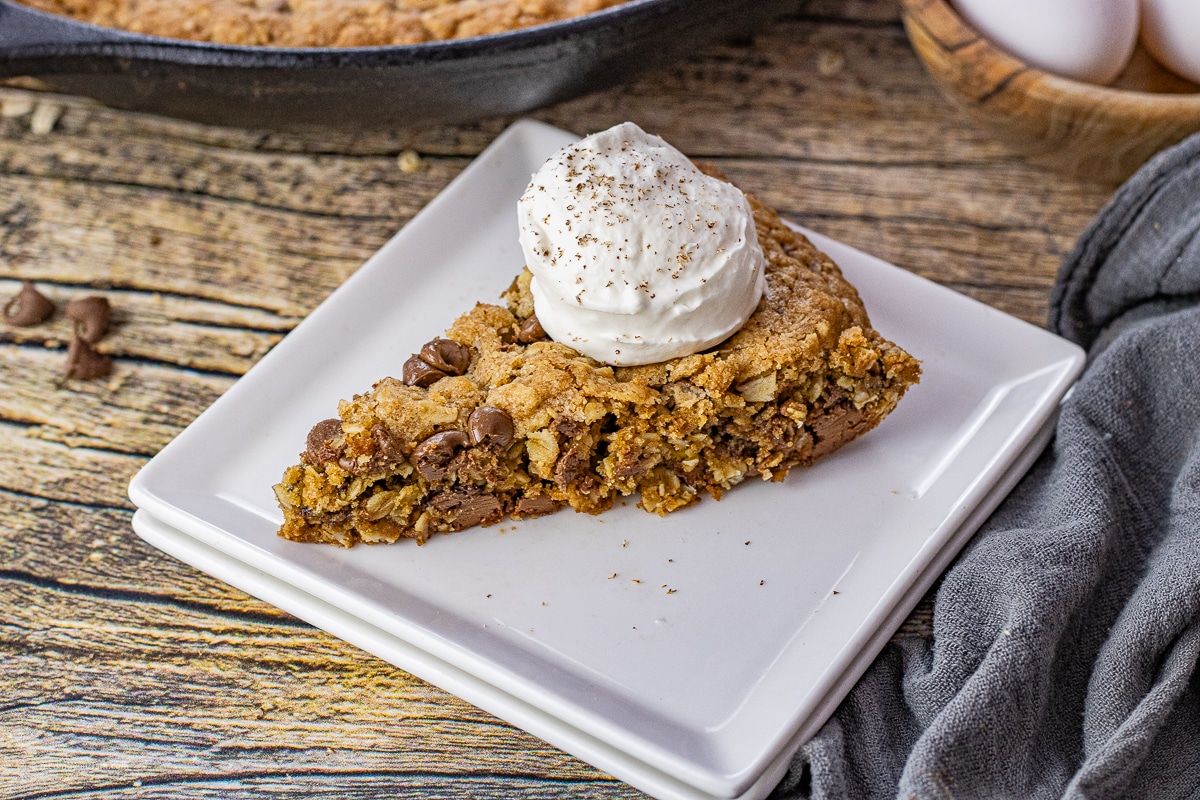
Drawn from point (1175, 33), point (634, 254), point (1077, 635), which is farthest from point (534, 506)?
point (1175, 33)

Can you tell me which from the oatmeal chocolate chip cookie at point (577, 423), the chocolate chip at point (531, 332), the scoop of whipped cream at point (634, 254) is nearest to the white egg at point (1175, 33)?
the oatmeal chocolate chip cookie at point (577, 423)

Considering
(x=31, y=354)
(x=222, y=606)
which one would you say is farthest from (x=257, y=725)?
(x=31, y=354)

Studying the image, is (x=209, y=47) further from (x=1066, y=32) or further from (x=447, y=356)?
(x=1066, y=32)

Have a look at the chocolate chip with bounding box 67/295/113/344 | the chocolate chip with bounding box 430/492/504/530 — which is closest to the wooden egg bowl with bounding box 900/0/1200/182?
the chocolate chip with bounding box 430/492/504/530

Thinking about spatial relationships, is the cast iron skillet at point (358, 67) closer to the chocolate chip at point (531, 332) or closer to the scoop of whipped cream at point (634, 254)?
the scoop of whipped cream at point (634, 254)

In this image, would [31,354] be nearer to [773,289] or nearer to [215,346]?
[215,346]

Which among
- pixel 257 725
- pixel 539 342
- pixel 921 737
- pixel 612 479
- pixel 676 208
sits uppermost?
pixel 676 208

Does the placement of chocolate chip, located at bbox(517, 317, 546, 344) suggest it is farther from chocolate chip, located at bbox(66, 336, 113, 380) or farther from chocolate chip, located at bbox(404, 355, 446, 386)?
chocolate chip, located at bbox(66, 336, 113, 380)
